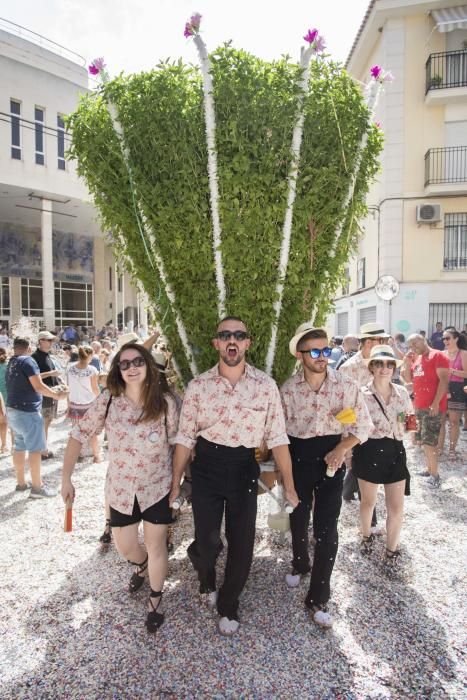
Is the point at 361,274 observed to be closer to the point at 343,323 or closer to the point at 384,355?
the point at 343,323

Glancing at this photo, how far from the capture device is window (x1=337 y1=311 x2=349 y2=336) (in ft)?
69.6

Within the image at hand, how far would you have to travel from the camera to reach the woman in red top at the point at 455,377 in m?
6.77

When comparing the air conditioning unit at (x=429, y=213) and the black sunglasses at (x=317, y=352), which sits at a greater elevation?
the air conditioning unit at (x=429, y=213)

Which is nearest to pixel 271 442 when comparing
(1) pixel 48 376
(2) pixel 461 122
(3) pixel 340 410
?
(3) pixel 340 410

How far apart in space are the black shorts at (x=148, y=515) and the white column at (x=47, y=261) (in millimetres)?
22113

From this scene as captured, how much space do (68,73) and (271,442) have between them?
81.1 feet

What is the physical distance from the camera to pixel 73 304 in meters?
30.5

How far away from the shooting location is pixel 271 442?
302 cm

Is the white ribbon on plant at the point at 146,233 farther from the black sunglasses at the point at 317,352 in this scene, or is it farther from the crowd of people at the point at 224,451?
the black sunglasses at the point at 317,352

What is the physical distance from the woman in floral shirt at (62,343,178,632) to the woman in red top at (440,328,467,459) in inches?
A: 206

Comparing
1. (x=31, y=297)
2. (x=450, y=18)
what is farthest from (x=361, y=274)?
(x=31, y=297)

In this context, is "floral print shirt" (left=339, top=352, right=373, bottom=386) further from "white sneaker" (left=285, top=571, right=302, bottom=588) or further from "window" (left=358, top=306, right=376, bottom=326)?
"window" (left=358, top=306, right=376, bottom=326)

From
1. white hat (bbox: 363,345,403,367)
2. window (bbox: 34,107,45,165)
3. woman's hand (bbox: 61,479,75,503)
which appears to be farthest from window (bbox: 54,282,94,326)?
white hat (bbox: 363,345,403,367)

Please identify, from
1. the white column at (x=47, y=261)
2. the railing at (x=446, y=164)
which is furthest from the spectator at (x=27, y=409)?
the white column at (x=47, y=261)
